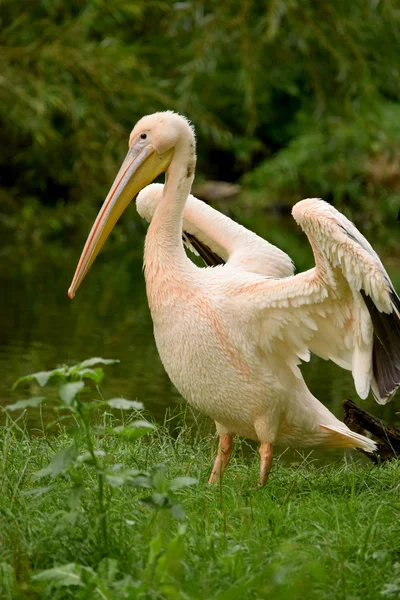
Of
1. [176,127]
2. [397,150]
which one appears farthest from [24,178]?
[176,127]

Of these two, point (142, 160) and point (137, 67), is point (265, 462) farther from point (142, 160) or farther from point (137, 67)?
A: point (137, 67)

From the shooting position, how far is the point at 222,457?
4293 millimetres

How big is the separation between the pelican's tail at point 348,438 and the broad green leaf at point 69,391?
1.80 m

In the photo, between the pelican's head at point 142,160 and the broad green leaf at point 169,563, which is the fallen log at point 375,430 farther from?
the broad green leaf at point 169,563

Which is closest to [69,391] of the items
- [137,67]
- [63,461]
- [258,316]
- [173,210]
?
[63,461]

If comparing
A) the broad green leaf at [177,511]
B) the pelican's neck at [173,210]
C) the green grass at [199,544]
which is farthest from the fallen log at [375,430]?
the broad green leaf at [177,511]

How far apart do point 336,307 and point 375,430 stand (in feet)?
3.20

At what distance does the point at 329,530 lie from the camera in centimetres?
333

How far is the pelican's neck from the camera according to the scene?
434 centimetres

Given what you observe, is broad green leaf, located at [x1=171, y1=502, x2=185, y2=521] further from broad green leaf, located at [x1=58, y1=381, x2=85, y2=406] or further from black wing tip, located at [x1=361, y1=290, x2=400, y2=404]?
black wing tip, located at [x1=361, y1=290, x2=400, y2=404]

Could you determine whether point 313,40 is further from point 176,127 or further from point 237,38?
point 176,127

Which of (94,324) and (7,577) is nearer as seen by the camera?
(7,577)

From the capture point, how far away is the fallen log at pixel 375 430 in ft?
15.5

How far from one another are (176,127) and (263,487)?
153 centimetres
